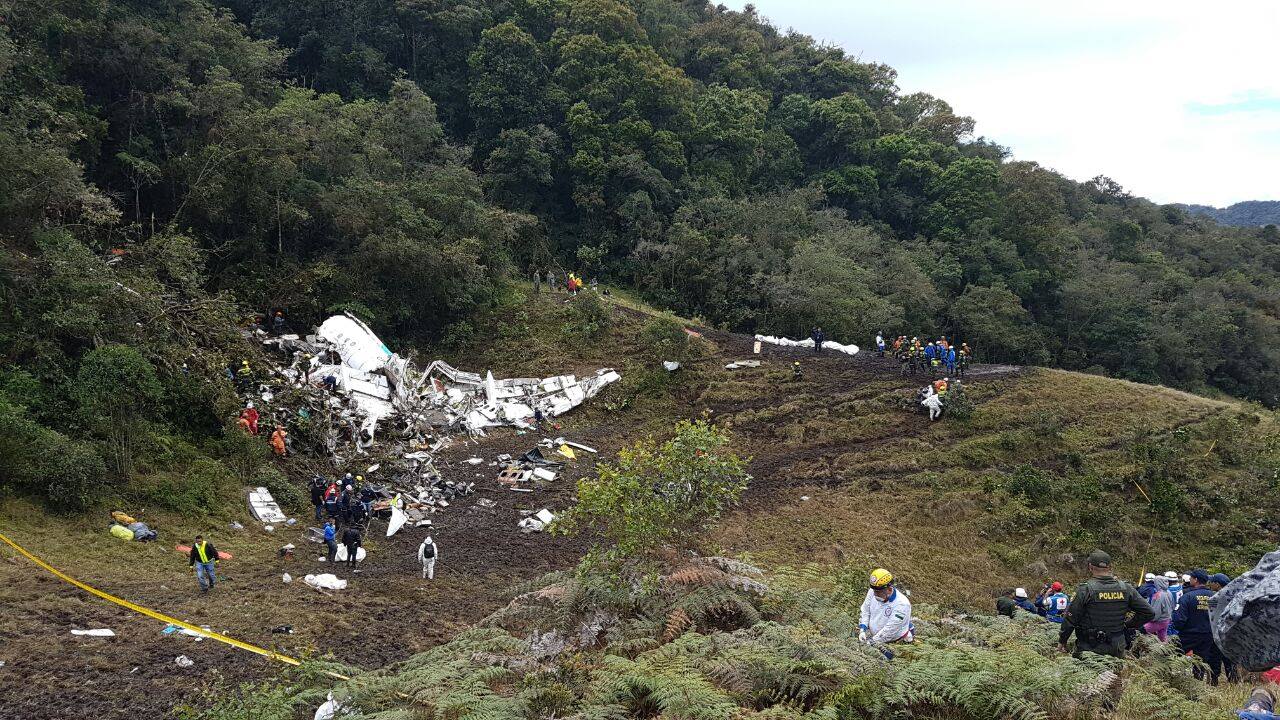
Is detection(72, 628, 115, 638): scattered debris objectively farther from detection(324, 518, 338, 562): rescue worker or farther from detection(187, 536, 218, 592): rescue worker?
detection(324, 518, 338, 562): rescue worker

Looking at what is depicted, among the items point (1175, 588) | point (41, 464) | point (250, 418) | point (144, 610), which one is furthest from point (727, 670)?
point (250, 418)

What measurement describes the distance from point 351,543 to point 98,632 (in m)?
4.31

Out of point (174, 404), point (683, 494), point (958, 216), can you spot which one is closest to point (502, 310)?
point (174, 404)

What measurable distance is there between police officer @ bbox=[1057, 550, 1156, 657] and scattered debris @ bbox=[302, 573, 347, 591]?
11.6 meters

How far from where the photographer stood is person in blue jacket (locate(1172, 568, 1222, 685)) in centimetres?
814

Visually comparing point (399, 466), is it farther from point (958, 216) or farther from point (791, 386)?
point (958, 216)

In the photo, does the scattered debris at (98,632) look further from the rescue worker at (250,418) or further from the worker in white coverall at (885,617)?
the worker in white coverall at (885,617)

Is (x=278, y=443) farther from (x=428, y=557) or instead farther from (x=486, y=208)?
(x=486, y=208)

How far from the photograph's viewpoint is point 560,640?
320 inches

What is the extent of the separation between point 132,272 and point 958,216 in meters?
38.3

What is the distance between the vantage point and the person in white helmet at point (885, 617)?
6.52 m

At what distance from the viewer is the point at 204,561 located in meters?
12.0

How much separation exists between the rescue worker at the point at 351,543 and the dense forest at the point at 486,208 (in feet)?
15.4

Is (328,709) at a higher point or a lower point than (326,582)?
higher
